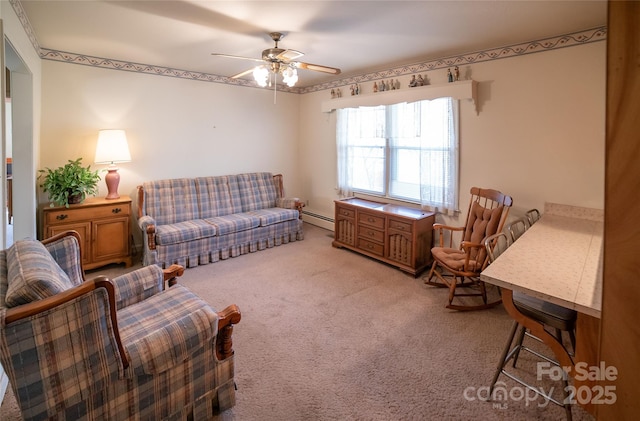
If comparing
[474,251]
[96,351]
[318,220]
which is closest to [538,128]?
[474,251]

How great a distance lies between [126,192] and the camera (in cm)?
430

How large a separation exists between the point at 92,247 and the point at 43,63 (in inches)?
79.6

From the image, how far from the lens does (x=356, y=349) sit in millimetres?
2410

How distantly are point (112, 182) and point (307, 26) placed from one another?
2820 millimetres

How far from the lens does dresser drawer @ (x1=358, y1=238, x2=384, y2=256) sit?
13.4 ft

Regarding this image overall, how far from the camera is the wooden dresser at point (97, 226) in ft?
11.3

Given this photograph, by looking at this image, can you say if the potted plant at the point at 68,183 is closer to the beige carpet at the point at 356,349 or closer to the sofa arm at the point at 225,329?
the beige carpet at the point at 356,349

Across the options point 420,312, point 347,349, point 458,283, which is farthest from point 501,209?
point 347,349

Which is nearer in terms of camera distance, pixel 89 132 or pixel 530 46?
pixel 530 46

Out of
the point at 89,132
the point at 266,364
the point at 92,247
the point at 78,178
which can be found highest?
the point at 89,132

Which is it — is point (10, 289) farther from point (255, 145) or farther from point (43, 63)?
point (255, 145)

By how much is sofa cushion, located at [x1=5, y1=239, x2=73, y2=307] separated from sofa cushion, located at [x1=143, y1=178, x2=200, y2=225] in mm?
2529

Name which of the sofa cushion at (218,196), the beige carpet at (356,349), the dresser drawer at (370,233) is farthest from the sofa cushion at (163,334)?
the sofa cushion at (218,196)

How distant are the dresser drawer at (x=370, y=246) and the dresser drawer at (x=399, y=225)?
0.99 feet
